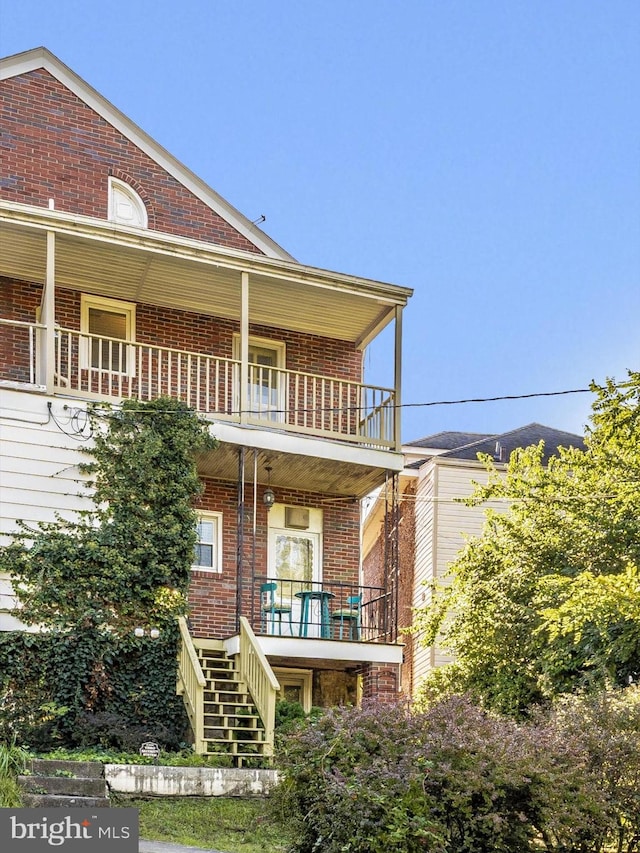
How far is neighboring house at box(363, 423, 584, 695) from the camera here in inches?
1056

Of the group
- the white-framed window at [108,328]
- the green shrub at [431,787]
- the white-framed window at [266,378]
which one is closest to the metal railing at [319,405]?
the white-framed window at [266,378]

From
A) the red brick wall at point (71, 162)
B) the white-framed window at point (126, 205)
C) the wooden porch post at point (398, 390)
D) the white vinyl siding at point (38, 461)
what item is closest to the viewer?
the white vinyl siding at point (38, 461)

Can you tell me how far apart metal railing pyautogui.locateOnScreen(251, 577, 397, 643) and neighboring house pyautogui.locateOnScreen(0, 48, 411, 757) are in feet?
0.17

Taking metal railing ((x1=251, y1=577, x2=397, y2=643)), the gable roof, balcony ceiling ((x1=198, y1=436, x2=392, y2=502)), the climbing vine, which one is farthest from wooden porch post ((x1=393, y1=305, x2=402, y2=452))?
the climbing vine

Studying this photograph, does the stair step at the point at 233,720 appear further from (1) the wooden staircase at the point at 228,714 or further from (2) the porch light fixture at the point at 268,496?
(2) the porch light fixture at the point at 268,496

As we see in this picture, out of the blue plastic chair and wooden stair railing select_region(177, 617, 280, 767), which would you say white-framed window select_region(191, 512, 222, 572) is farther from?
the blue plastic chair

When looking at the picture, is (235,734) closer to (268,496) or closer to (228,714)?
(228,714)

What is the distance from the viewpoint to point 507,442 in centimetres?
2942

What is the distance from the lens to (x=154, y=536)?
1720cm

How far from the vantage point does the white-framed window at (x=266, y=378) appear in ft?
64.1

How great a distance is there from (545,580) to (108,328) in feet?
24.9

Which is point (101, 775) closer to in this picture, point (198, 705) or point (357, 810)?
point (198, 705)

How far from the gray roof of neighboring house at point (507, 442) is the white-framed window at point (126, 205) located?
9.68 metres

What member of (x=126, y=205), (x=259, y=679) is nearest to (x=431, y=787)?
(x=259, y=679)
